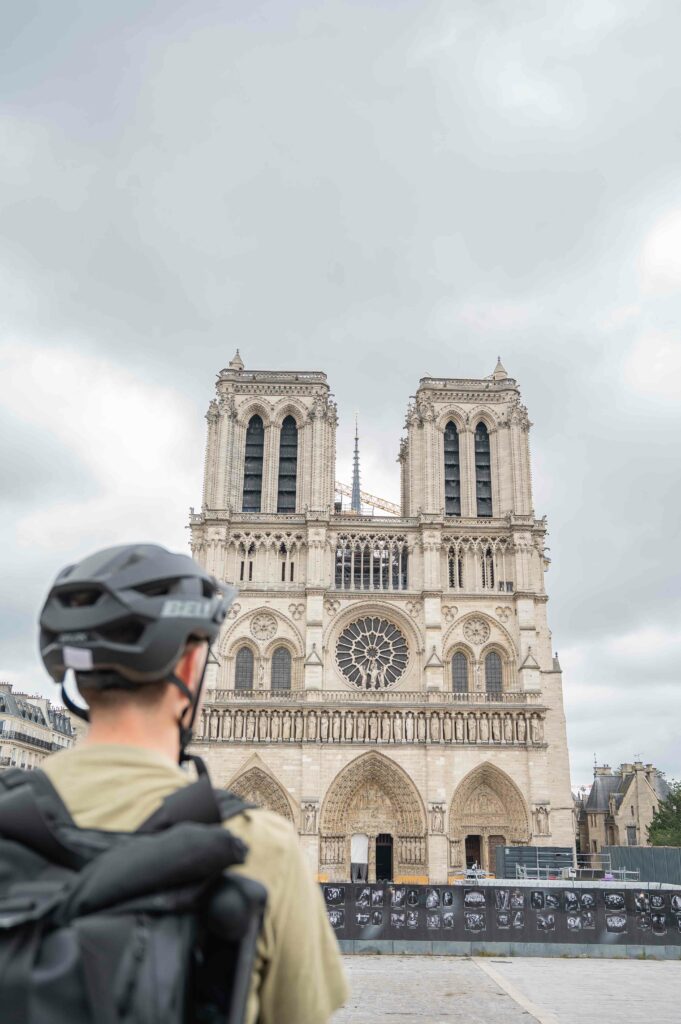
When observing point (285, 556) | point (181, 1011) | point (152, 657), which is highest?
point (285, 556)

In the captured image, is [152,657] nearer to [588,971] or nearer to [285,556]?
[588,971]

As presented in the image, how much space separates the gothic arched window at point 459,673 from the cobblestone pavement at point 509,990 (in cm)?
1941

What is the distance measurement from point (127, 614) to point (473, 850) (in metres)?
36.5

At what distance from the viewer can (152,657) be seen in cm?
168

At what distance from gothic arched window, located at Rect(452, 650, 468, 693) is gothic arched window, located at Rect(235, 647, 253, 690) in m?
8.67

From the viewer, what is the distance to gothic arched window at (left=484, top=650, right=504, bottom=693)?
121ft

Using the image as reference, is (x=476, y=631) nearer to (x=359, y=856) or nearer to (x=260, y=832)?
(x=359, y=856)

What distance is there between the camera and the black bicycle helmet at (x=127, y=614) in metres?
1.69

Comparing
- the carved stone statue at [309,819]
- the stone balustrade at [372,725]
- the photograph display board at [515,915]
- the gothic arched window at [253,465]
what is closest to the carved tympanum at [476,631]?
the stone balustrade at [372,725]

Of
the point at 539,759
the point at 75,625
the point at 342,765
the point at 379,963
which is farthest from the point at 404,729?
the point at 75,625

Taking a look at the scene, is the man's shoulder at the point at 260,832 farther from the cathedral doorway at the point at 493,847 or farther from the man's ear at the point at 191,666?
the cathedral doorway at the point at 493,847

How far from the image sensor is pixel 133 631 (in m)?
1.73

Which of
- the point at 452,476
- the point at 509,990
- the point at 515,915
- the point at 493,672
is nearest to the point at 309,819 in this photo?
the point at 493,672

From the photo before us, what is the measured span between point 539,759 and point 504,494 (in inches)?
459
